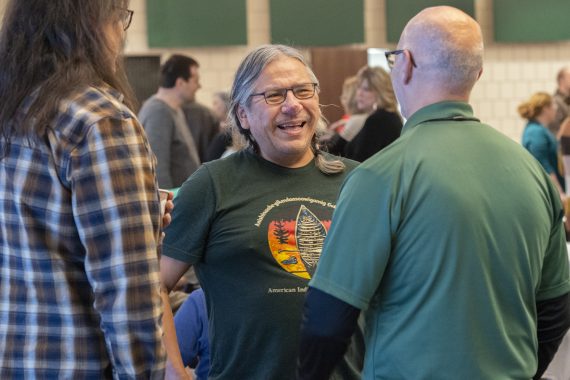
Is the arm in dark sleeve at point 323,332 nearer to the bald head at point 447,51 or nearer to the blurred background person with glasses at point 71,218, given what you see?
the blurred background person with glasses at point 71,218

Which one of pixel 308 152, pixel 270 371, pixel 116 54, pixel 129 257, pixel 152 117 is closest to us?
pixel 129 257

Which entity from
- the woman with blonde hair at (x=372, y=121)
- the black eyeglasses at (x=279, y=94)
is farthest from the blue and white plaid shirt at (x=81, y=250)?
the woman with blonde hair at (x=372, y=121)

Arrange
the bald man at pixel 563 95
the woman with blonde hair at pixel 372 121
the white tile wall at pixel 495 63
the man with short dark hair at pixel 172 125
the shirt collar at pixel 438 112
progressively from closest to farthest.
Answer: the shirt collar at pixel 438 112, the woman with blonde hair at pixel 372 121, the man with short dark hair at pixel 172 125, the bald man at pixel 563 95, the white tile wall at pixel 495 63

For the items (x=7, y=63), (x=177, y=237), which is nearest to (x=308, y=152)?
(x=177, y=237)

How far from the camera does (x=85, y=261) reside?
1560mm

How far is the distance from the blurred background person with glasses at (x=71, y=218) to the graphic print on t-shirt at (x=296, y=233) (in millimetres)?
622

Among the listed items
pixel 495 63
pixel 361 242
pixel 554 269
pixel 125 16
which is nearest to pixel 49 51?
pixel 125 16

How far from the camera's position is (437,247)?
5.70ft

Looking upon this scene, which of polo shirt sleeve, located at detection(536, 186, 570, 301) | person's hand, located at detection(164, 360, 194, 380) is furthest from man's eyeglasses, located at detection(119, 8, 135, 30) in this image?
polo shirt sleeve, located at detection(536, 186, 570, 301)

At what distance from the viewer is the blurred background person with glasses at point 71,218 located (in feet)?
5.07

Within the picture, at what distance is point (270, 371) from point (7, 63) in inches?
37.9

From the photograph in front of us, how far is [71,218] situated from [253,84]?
911mm

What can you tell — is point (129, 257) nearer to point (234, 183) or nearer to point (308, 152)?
point (234, 183)

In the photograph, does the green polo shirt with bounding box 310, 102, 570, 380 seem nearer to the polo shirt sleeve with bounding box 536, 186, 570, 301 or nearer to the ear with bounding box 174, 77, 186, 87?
the polo shirt sleeve with bounding box 536, 186, 570, 301
